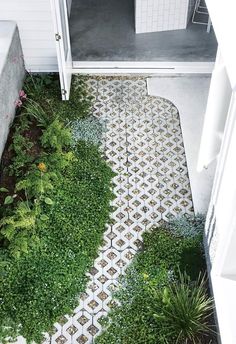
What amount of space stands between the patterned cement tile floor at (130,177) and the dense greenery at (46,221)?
0.48ft

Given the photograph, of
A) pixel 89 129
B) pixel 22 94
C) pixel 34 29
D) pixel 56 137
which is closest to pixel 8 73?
pixel 22 94

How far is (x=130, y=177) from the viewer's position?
20.1 feet

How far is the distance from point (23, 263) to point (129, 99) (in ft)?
10.2

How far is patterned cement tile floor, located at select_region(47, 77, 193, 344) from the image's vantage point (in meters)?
5.00

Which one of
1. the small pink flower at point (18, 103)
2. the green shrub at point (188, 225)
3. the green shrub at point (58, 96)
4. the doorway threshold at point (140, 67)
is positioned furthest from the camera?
the doorway threshold at point (140, 67)

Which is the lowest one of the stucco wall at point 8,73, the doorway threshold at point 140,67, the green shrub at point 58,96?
the green shrub at point 58,96

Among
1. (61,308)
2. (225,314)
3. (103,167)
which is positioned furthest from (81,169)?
(225,314)

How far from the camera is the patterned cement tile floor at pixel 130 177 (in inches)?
197

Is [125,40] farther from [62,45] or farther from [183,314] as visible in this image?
[183,314]

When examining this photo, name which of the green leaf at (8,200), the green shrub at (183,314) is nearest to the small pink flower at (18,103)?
the green leaf at (8,200)

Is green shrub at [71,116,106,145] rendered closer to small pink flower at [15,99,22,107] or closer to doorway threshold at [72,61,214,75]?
small pink flower at [15,99,22,107]

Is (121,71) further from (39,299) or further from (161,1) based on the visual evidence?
(39,299)

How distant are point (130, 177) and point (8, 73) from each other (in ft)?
6.93

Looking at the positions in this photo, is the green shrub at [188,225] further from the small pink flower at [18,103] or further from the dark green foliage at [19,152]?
the small pink flower at [18,103]
